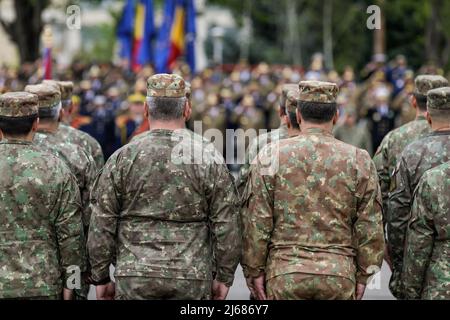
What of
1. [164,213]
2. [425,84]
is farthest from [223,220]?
[425,84]

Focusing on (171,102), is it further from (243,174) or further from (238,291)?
(238,291)

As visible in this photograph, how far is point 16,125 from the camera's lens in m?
6.44

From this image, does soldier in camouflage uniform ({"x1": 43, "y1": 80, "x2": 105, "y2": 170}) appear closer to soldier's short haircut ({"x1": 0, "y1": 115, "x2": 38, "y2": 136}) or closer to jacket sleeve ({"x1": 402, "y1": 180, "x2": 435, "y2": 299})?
soldier's short haircut ({"x1": 0, "y1": 115, "x2": 38, "y2": 136})

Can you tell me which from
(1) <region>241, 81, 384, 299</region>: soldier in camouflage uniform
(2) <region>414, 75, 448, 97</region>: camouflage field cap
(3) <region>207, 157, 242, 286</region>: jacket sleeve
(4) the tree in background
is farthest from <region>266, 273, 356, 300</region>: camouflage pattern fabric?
(4) the tree in background

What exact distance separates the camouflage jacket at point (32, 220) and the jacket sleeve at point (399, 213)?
2214mm

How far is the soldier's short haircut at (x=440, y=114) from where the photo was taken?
7.06m

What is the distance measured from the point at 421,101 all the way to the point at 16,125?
3.47m

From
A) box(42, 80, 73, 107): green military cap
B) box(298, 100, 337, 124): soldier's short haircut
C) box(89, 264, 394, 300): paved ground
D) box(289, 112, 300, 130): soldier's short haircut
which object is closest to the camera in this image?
box(298, 100, 337, 124): soldier's short haircut

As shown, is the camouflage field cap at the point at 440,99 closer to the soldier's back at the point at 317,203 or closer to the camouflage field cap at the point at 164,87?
the soldier's back at the point at 317,203

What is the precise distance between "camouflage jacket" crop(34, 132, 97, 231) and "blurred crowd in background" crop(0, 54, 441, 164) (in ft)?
33.5

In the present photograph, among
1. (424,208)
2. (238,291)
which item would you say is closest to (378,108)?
(238,291)

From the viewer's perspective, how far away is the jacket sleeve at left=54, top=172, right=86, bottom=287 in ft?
20.9

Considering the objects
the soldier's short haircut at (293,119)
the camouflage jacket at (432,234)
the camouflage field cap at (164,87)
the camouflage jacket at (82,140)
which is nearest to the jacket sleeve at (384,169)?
the soldier's short haircut at (293,119)

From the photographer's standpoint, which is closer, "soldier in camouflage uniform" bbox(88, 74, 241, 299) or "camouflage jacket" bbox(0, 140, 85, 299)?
"soldier in camouflage uniform" bbox(88, 74, 241, 299)
